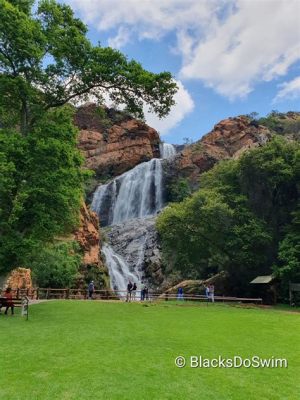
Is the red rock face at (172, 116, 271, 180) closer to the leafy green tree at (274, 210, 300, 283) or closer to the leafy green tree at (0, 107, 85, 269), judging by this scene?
the leafy green tree at (274, 210, 300, 283)

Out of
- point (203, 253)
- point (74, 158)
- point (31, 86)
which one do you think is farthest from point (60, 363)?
point (203, 253)

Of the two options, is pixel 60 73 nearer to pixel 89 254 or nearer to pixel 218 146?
pixel 89 254

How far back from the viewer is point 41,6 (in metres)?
19.8

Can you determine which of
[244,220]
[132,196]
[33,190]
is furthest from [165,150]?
[33,190]

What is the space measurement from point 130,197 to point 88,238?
2051cm

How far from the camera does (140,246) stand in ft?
144

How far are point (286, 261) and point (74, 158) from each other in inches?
663

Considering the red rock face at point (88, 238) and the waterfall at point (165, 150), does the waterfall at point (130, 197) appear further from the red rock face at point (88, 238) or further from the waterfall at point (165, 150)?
the red rock face at point (88, 238)

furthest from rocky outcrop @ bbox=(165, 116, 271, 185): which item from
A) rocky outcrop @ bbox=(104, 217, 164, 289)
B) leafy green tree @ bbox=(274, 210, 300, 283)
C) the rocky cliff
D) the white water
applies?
leafy green tree @ bbox=(274, 210, 300, 283)

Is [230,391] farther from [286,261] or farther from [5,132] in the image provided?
[286,261]

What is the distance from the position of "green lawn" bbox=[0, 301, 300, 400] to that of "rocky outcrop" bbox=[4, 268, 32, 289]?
44.2ft

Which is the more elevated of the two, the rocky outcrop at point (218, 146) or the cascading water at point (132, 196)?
the rocky outcrop at point (218, 146)

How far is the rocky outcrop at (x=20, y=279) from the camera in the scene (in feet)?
91.7

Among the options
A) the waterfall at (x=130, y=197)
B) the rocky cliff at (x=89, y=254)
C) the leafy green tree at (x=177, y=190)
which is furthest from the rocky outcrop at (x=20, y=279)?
the leafy green tree at (x=177, y=190)
